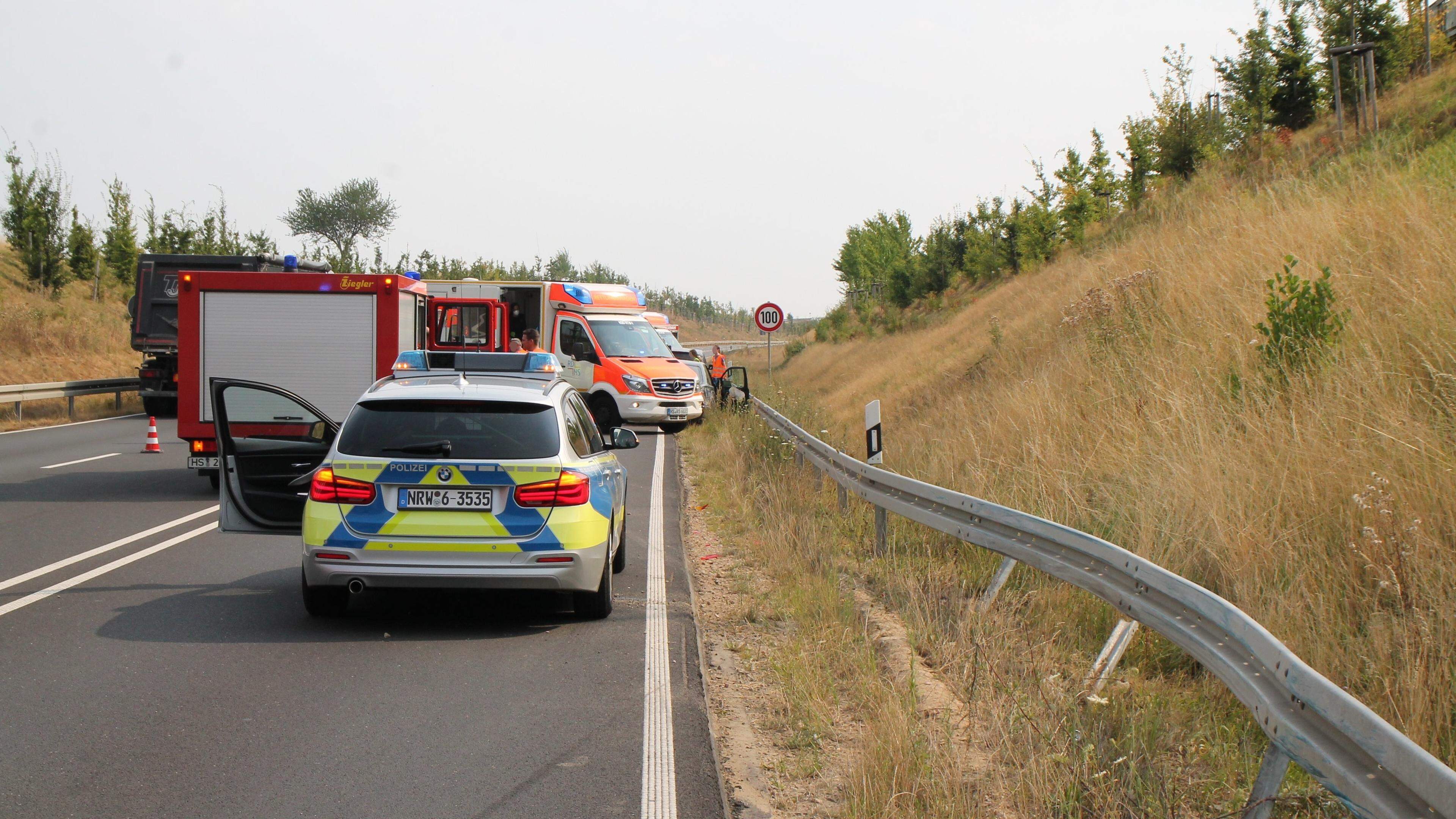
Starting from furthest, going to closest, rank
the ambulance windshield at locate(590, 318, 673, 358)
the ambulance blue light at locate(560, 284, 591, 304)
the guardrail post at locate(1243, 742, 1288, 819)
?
the ambulance blue light at locate(560, 284, 591, 304) < the ambulance windshield at locate(590, 318, 673, 358) < the guardrail post at locate(1243, 742, 1288, 819)

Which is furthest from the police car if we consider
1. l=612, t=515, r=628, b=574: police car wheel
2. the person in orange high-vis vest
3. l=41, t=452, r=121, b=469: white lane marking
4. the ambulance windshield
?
the person in orange high-vis vest

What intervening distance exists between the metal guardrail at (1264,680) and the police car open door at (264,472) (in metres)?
4.77

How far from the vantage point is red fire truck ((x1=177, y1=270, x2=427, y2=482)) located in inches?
505

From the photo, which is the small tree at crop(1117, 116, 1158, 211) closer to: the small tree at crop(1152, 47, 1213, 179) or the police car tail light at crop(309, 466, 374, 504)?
the small tree at crop(1152, 47, 1213, 179)

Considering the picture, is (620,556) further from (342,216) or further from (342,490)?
(342,216)

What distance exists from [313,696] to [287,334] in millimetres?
8283

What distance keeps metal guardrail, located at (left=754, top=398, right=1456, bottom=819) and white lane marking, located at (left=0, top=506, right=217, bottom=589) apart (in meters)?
6.88

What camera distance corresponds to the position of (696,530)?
1177 cm

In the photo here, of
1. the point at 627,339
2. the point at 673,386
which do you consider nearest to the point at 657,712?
the point at 673,386

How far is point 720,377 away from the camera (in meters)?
28.5

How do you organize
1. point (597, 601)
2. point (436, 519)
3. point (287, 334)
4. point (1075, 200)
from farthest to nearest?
point (1075, 200) < point (287, 334) < point (597, 601) < point (436, 519)

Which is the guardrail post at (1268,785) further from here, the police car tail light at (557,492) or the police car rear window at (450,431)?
the police car rear window at (450,431)

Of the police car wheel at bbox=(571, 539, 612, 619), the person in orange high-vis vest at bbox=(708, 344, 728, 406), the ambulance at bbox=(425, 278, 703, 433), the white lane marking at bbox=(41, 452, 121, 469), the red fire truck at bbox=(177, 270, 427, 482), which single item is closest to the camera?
the police car wheel at bbox=(571, 539, 612, 619)

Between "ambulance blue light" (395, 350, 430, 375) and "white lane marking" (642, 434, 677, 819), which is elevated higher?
"ambulance blue light" (395, 350, 430, 375)
